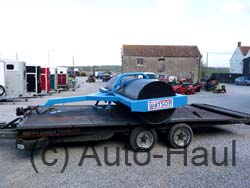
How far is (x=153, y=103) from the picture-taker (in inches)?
192

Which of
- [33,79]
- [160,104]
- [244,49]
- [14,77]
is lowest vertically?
[160,104]

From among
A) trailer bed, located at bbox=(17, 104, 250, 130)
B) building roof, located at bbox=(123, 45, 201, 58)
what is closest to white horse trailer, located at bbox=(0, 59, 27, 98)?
trailer bed, located at bbox=(17, 104, 250, 130)

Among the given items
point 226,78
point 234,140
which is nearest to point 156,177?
point 234,140

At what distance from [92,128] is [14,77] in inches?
406

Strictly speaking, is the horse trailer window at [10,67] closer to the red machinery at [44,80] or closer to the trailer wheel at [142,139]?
the red machinery at [44,80]

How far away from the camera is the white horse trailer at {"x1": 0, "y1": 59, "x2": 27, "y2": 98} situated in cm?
1352

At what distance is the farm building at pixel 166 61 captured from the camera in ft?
126

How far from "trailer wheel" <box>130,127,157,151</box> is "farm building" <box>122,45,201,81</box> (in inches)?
1345

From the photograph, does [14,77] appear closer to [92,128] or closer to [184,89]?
[92,128]

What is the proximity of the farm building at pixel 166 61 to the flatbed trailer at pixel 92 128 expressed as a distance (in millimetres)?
33491

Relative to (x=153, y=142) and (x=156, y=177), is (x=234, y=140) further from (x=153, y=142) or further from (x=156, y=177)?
(x=156, y=177)

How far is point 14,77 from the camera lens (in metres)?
13.7

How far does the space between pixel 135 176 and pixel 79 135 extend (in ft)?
5.06

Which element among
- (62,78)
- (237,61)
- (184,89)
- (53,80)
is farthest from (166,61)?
(237,61)
